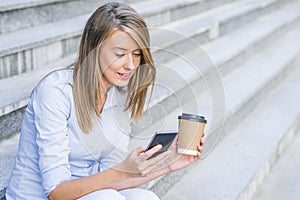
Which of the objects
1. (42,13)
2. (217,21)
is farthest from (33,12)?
(217,21)

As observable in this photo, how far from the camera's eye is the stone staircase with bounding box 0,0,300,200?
1784 mm

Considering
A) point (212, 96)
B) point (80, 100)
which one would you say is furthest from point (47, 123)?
point (212, 96)

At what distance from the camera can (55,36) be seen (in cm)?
277

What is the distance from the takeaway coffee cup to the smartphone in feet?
0.09

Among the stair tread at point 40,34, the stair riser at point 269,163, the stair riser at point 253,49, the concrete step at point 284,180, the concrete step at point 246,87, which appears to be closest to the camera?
the concrete step at point 246,87

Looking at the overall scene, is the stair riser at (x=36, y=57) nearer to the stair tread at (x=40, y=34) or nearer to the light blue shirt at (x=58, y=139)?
the stair tread at (x=40, y=34)

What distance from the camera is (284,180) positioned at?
3.10 m

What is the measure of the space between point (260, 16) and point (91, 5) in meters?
2.52

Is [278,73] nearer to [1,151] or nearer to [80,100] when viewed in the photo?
[1,151]

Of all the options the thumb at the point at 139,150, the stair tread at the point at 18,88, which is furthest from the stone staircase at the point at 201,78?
the thumb at the point at 139,150

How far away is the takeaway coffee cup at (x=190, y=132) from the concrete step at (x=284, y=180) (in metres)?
1.30

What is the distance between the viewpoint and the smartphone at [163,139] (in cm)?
159

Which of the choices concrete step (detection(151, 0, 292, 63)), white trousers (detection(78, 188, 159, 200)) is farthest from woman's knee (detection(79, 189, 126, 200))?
concrete step (detection(151, 0, 292, 63))

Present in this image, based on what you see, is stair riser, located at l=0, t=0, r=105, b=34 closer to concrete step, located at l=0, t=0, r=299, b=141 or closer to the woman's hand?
concrete step, located at l=0, t=0, r=299, b=141
